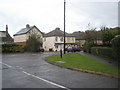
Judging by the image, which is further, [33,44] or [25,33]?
[25,33]

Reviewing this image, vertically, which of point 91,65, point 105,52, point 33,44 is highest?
point 33,44

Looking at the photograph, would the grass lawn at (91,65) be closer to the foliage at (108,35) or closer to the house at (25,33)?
the foliage at (108,35)

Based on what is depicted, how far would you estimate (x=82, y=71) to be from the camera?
35.5ft

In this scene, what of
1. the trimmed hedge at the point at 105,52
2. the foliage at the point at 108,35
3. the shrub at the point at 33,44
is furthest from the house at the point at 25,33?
the trimmed hedge at the point at 105,52

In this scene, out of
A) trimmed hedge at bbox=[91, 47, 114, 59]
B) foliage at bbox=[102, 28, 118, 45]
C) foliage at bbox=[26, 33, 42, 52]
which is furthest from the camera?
foliage at bbox=[26, 33, 42, 52]

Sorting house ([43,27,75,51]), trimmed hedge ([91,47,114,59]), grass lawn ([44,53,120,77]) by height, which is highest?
house ([43,27,75,51])

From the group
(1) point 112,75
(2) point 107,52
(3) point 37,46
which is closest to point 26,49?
(3) point 37,46

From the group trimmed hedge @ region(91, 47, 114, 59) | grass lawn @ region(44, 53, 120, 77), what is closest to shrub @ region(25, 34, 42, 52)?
trimmed hedge @ region(91, 47, 114, 59)

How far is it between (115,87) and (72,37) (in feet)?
165

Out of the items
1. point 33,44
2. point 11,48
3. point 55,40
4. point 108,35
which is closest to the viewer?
point 108,35

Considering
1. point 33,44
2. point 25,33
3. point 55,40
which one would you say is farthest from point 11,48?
point 55,40

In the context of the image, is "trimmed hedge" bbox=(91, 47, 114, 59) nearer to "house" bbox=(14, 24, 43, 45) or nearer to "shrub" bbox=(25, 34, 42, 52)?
"shrub" bbox=(25, 34, 42, 52)

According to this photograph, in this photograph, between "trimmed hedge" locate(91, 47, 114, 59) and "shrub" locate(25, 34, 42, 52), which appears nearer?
"trimmed hedge" locate(91, 47, 114, 59)

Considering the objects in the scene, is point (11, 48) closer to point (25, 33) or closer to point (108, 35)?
point (25, 33)
